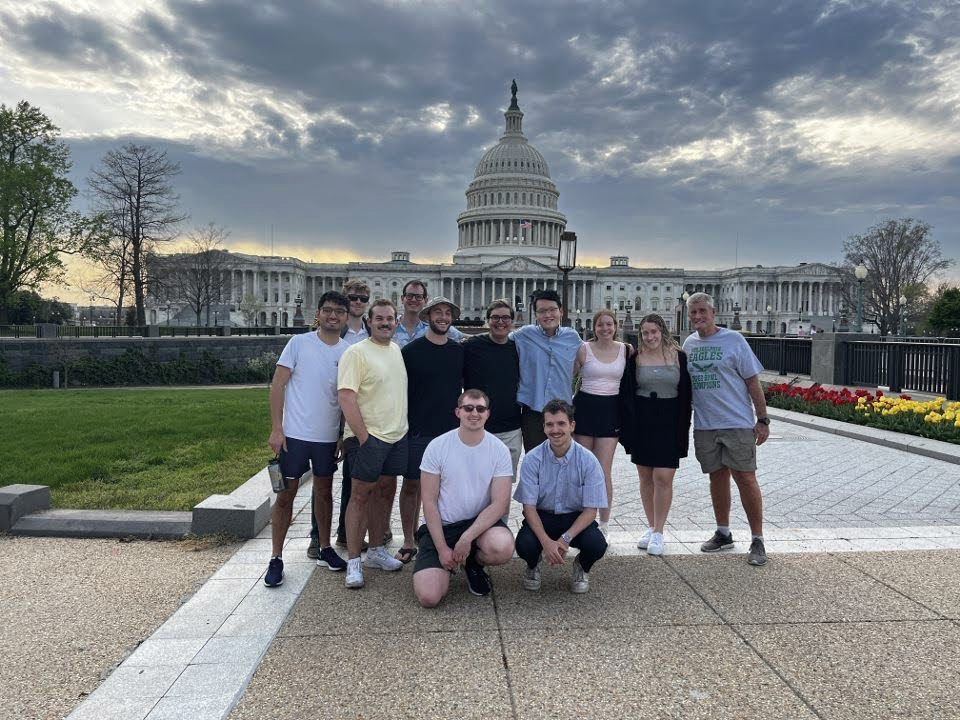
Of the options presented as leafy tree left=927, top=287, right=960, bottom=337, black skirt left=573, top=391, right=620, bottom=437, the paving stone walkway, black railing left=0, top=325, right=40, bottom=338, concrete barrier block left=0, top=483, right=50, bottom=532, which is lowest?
the paving stone walkway

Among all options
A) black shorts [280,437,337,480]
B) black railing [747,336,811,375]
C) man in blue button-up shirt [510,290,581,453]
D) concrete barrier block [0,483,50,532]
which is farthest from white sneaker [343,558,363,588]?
black railing [747,336,811,375]

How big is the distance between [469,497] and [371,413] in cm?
106

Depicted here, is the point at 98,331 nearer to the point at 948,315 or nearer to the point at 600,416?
the point at 600,416

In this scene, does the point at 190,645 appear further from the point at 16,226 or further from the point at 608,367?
the point at 16,226

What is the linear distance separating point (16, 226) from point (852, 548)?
1742 inches

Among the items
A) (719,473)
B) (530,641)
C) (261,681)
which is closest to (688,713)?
(530,641)

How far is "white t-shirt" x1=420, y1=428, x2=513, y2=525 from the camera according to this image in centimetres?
503

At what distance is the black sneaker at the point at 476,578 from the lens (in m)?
5.08

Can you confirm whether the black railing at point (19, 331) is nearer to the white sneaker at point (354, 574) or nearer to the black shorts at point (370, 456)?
the black shorts at point (370, 456)

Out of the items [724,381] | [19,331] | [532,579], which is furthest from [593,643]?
[19,331]

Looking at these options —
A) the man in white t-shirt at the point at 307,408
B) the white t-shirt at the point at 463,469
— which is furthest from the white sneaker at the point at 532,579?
the man in white t-shirt at the point at 307,408

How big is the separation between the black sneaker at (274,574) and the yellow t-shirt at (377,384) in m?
1.16

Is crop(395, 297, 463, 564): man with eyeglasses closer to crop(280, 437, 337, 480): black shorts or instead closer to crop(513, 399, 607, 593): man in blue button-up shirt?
crop(280, 437, 337, 480): black shorts

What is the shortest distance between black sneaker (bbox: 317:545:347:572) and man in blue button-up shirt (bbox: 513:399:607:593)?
1578 millimetres
